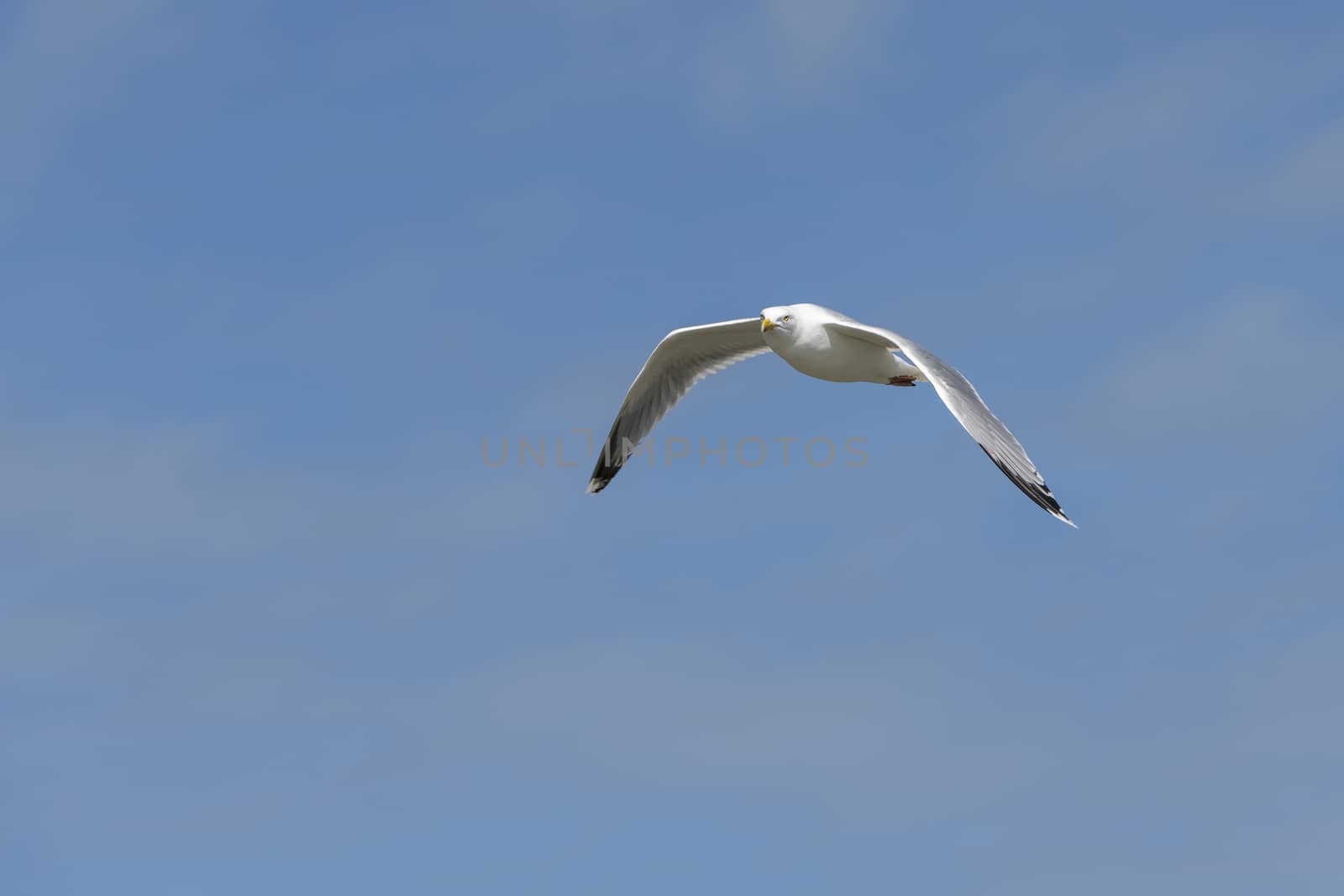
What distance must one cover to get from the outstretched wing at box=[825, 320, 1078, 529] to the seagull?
0.03 ft

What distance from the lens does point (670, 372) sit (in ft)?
57.0

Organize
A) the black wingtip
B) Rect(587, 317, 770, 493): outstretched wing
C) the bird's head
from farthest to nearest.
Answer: Rect(587, 317, 770, 493): outstretched wing < the bird's head < the black wingtip

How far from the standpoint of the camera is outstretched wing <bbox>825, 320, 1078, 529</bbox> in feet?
41.5

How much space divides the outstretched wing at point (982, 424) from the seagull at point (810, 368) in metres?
0.01

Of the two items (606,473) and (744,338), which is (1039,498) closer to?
(744,338)

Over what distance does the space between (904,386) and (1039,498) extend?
125 inches

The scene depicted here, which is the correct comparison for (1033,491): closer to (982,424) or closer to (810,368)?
(982,424)

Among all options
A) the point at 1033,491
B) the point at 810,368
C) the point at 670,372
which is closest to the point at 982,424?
the point at 1033,491

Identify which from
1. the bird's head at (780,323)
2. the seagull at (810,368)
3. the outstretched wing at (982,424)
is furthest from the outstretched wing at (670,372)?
the outstretched wing at (982,424)

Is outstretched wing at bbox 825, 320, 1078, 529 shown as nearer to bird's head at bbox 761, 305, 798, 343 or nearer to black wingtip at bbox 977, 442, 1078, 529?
black wingtip at bbox 977, 442, 1078, 529

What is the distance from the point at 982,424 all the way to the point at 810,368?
2767 millimetres

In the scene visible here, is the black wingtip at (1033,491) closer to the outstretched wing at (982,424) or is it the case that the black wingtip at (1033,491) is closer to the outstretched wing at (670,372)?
the outstretched wing at (982,424)

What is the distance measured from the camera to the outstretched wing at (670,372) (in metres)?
16.8

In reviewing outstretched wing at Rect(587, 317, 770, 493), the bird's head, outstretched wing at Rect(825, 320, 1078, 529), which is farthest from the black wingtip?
outstretched wing at Rect(587, 317, 770, 493)
